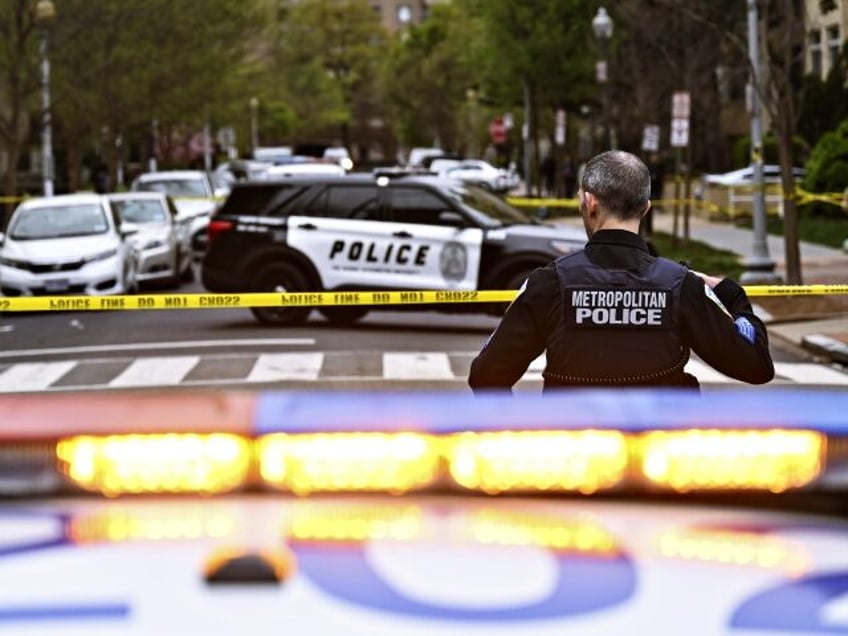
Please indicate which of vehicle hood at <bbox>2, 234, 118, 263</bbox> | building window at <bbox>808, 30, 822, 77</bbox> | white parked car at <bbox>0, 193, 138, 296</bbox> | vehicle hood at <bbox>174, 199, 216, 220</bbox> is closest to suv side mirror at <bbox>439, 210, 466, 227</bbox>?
white parked car at <bbox>0, 193, 138, 296</bbox>

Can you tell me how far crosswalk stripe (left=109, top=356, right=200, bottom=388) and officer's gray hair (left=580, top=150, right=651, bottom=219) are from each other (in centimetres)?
1107

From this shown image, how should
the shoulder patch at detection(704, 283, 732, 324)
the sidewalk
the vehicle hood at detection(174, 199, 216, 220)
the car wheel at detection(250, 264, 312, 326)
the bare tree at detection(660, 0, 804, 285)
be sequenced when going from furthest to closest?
the vehicle hood at detection(174, 199, 216, 220), the bare tree at detection(660, 0, 804, 285), the car wheel at detection(250, 264, 312, 326), the sidewalk, the shoulder patch at detection(704, 283, 732, 324)

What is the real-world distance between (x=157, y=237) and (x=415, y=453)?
25.7 m

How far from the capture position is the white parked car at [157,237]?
26.8 m

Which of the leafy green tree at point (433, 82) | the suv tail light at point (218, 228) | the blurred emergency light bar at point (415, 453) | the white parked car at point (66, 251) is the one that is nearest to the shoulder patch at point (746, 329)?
the blurred emergency light bar at point (415, 453)

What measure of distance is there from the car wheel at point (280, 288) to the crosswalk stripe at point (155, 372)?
2.70 metres

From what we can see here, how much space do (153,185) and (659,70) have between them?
14343mm

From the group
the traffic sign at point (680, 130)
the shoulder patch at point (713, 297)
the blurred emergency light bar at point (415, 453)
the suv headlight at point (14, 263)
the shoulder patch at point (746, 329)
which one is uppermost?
the blurred emergency light bar at point (415, 453)

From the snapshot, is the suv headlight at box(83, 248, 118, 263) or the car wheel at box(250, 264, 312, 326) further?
the suv headlight at box(83, 248, 118, 263)

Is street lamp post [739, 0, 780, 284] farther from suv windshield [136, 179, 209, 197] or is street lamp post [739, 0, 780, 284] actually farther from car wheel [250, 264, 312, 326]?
suv windshield [136, 179, 209, 197]

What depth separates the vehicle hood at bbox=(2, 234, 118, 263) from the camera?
23406 mm

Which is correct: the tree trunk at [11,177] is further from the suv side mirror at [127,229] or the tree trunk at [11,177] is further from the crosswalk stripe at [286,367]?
the crosswalk stripe at [286,367]

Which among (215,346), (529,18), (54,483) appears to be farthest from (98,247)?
(529,18)

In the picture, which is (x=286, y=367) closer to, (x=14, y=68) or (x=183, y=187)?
(x=14, y=68)
